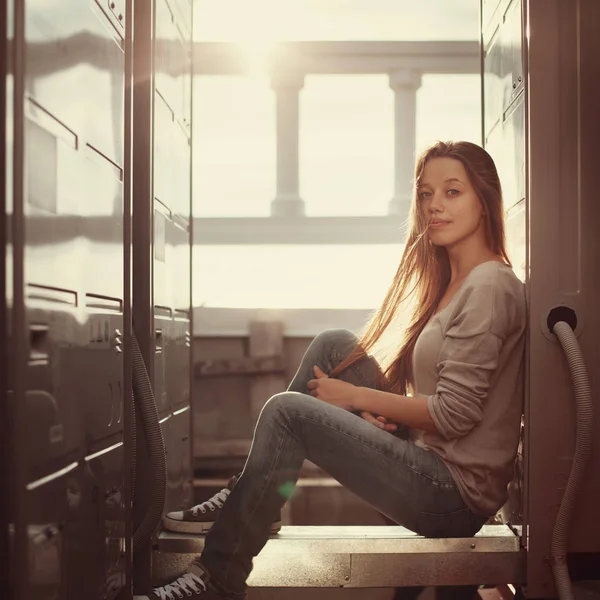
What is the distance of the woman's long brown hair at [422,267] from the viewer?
2221mm

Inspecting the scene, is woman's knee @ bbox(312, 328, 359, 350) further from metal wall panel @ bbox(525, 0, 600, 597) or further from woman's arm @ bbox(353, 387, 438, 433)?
metal wall panel @ bbox(525, 0, 600, 597)

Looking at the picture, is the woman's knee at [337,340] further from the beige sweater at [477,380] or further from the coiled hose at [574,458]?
the coiled hose at [574,458]

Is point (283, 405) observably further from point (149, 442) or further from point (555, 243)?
point (555, 243)

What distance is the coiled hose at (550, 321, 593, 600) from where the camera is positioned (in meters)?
2.05

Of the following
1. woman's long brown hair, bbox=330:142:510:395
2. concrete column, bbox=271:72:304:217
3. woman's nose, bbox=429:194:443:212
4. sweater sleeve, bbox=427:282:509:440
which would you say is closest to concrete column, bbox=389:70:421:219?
concrete column, bbox=271:72:304:217

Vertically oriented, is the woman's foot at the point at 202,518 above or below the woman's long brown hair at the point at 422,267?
below

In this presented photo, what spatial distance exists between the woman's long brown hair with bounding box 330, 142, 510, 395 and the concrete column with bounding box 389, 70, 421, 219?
1.67 m

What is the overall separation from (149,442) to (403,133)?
2435mm

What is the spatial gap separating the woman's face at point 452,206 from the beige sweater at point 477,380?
0.17 metres

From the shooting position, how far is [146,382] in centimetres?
202

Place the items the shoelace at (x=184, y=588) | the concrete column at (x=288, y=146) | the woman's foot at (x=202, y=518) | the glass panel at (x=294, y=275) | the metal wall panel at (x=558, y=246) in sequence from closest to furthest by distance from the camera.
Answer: the shoelace at (x=184, y=588)
the metal wall panel at (x=558, y=246)
the woman's foot at (x=202, y=518)
the glass panel at (x=294, y=275)
the concrete column at (x=288, y=146)

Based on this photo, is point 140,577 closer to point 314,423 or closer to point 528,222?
point 314,423

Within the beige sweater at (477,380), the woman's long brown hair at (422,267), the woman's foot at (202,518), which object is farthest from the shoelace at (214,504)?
the beige sweater at (477,380)

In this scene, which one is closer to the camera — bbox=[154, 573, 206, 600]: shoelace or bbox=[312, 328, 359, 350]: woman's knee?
bbox=[154, 573, 206, 600]: shoelace
